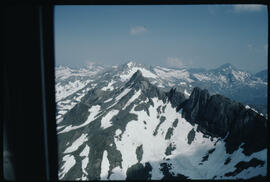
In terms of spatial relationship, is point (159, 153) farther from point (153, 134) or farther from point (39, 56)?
point (39, 56)

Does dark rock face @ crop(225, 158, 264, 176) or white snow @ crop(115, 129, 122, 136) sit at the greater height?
white snow @ crop(115, 129, 122, 136)

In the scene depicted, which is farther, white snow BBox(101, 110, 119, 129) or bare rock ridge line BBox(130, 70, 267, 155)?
white snow BBox(101, 110, 119, 129)

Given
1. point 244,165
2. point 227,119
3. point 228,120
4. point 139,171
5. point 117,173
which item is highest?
point 227,119

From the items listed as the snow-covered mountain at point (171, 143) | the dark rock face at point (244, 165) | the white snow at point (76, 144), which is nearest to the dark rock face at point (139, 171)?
the snow-covered mountain at point (171, 143)

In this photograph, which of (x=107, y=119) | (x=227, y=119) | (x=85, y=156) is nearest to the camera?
(x=227, y=119)

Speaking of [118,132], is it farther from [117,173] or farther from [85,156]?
[117,173]

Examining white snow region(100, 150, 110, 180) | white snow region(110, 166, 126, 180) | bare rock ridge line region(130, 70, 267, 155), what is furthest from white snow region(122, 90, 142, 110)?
white snow region(110, 166, 126, 180)

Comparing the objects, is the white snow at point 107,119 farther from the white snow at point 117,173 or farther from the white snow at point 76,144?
the white snow at point 117,173

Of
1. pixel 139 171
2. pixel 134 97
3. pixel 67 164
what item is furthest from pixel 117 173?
pixel 134 97

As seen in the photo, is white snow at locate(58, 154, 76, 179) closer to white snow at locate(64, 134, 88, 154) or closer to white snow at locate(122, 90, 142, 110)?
white snow at locate(64, 134, 88, 154)
